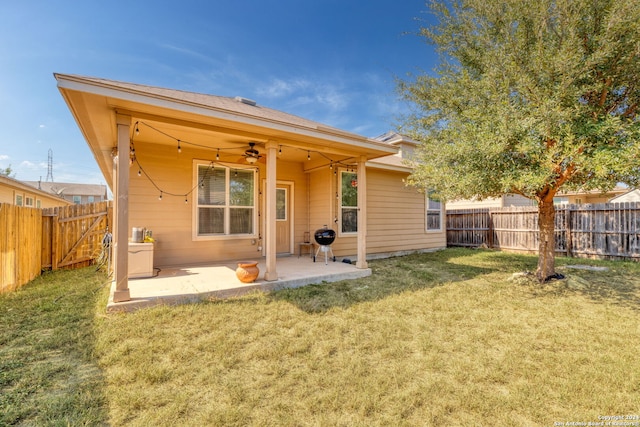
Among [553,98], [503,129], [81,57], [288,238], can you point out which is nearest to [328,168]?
[288,238]

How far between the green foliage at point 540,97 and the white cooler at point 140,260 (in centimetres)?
538

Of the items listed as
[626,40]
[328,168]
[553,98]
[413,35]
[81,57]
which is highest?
[81,57]

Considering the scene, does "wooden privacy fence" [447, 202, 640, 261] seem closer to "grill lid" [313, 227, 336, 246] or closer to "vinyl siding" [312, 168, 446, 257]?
"vinyl siding" [312, 168, 446, 257]

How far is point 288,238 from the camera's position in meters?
7.65

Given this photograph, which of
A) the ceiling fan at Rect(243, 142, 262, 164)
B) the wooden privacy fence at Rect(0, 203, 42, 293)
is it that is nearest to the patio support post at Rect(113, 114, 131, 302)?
the ceiling fan at Rect(243, 142, 262, 164)

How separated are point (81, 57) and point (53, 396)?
983cm

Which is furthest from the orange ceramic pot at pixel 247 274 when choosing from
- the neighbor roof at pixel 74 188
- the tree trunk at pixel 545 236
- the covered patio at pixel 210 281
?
the neighbor roof at pixel 74 188

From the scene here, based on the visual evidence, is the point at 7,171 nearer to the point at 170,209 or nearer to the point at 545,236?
the point at 170,209

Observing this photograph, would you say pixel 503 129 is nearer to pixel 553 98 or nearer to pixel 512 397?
pixel 553 98

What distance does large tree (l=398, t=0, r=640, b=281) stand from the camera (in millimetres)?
4086

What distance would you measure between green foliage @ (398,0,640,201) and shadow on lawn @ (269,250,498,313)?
185cm

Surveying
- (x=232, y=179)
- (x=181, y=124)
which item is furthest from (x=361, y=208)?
(x=181, y=124)

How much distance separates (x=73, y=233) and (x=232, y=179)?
4335mm

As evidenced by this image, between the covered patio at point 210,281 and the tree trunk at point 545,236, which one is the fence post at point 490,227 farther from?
the covered patio at point 210,281
